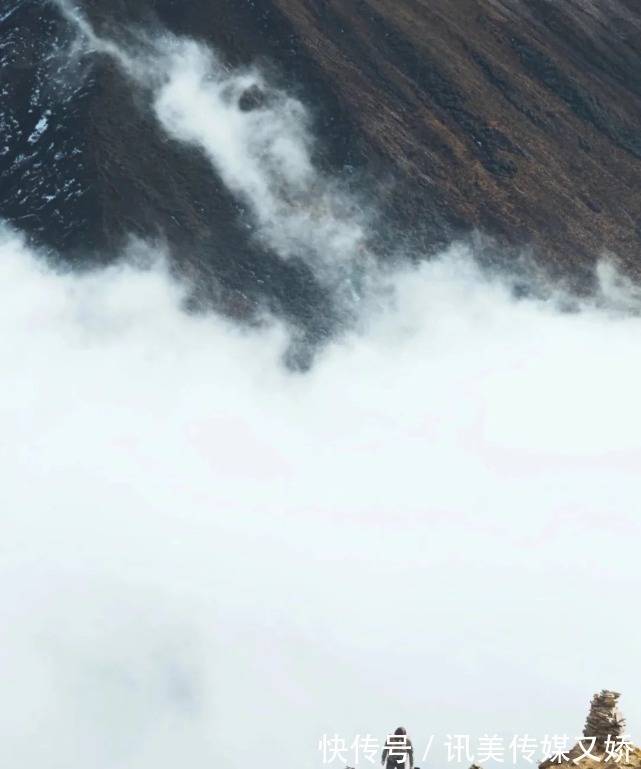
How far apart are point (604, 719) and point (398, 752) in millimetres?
1890

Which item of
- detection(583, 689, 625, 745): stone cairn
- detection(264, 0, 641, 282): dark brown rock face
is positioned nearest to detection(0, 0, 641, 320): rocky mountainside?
detection(264, 0, 641, 282): dark brown rock face

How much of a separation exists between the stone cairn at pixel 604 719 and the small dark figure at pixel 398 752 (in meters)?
1.60

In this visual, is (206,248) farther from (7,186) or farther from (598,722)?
(598,722)

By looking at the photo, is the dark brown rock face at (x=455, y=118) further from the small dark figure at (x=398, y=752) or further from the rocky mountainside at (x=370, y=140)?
the small dark figure at (x=398, y=752)

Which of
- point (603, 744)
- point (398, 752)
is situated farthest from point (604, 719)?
point (398, 752)

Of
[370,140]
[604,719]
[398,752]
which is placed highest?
[370,140]

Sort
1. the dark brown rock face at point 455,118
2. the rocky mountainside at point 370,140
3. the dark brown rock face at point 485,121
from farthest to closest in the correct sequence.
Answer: the dark brown rock face at point 485,121
the dark brown rock face at point 455,118
the rocky mountainside at point 370,140

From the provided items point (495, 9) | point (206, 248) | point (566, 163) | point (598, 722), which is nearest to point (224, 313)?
point (206, 248)

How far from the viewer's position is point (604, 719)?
16844 millimetres

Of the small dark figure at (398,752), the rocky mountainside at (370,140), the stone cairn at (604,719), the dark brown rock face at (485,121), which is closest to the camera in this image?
the stone cairn at (604,719)

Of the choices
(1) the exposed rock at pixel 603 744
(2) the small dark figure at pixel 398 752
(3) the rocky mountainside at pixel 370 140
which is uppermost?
(3) the rocky mountainside at pixel 370 140

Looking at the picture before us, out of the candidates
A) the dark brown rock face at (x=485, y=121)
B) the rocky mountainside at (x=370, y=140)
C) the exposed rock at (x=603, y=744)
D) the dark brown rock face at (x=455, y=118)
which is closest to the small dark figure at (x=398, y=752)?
the exposed rock at (x=603, y=744)

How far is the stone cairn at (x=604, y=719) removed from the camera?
16.7 meters

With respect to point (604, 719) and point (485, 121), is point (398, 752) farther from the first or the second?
point (485, 121)
